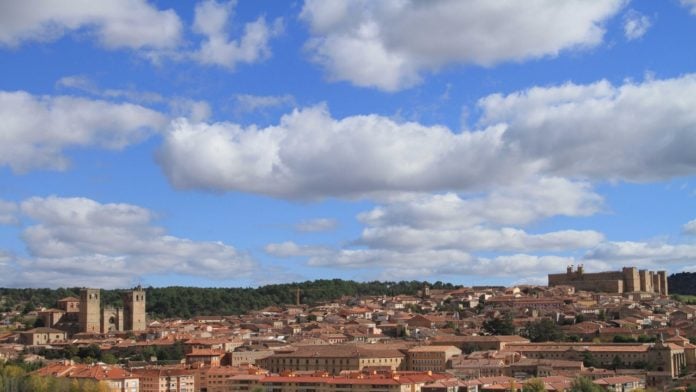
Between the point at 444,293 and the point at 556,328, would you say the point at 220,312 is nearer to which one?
the point at 444,293

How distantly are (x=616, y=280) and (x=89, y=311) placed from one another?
5704 cm

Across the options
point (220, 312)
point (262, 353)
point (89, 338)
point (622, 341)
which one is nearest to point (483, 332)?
point (622, 341)

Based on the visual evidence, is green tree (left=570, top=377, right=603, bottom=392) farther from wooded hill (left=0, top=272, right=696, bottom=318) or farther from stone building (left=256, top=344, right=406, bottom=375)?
wooded hill (left=0, top=272, right=696, bottom=318)

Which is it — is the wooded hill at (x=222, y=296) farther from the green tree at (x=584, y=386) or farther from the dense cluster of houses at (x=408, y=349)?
the green tree at (x=584, y=386)

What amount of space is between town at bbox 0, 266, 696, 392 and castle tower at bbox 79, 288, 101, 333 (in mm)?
114

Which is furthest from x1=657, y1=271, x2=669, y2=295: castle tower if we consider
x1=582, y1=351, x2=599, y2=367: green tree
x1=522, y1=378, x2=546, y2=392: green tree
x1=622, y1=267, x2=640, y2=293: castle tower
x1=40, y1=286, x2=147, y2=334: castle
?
x1=522, y1=378, x2=546, y2=392: green tree

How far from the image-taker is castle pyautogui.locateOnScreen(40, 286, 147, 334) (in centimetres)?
9462

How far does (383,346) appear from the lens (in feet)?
250

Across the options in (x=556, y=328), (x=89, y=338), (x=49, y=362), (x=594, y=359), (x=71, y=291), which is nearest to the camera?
(x=594, y=359)

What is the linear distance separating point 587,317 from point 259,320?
102ft

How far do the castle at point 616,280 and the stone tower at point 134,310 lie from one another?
51232mm

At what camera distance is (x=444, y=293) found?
126 metres

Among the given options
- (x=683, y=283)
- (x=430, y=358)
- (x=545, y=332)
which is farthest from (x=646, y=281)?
(x=430, y=358)

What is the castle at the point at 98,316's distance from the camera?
9462cm
